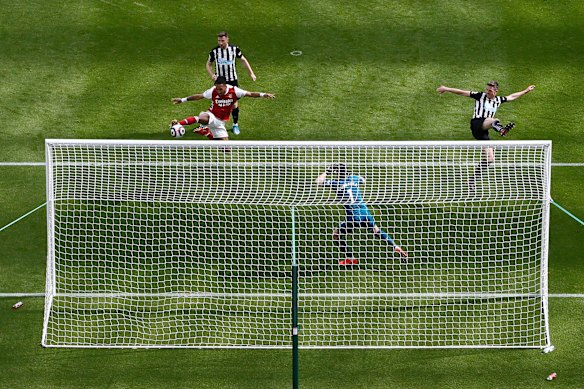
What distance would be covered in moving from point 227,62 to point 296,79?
1.67 m

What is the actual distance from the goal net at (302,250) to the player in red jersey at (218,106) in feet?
5.65

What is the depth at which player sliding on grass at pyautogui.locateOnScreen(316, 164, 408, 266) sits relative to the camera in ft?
57.3

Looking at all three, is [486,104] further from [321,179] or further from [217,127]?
[217,127]

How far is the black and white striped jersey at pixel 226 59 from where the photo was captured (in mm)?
21500

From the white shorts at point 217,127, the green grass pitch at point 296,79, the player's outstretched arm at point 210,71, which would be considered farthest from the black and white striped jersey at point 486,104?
the player's outstretched arm at point 210,71

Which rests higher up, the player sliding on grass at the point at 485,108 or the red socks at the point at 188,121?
the player sliding on grass at the point at 485,108

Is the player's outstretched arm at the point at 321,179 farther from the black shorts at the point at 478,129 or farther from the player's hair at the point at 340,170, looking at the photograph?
the black shorts at the point at 478,129

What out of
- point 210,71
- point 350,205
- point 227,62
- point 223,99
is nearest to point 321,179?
point 350,205

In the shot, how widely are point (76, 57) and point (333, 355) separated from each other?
9.37m

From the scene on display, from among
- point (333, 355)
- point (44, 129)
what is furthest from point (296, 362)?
point (44, 129)

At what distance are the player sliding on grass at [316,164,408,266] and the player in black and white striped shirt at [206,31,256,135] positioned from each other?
3944 millimetres

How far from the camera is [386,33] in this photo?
23.9 m

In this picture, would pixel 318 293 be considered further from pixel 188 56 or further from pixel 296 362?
pixel 188 56

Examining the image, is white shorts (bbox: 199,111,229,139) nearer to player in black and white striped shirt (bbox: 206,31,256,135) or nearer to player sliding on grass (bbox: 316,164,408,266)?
player in black and white striped shirt (bbox: 206,31,256,135)
